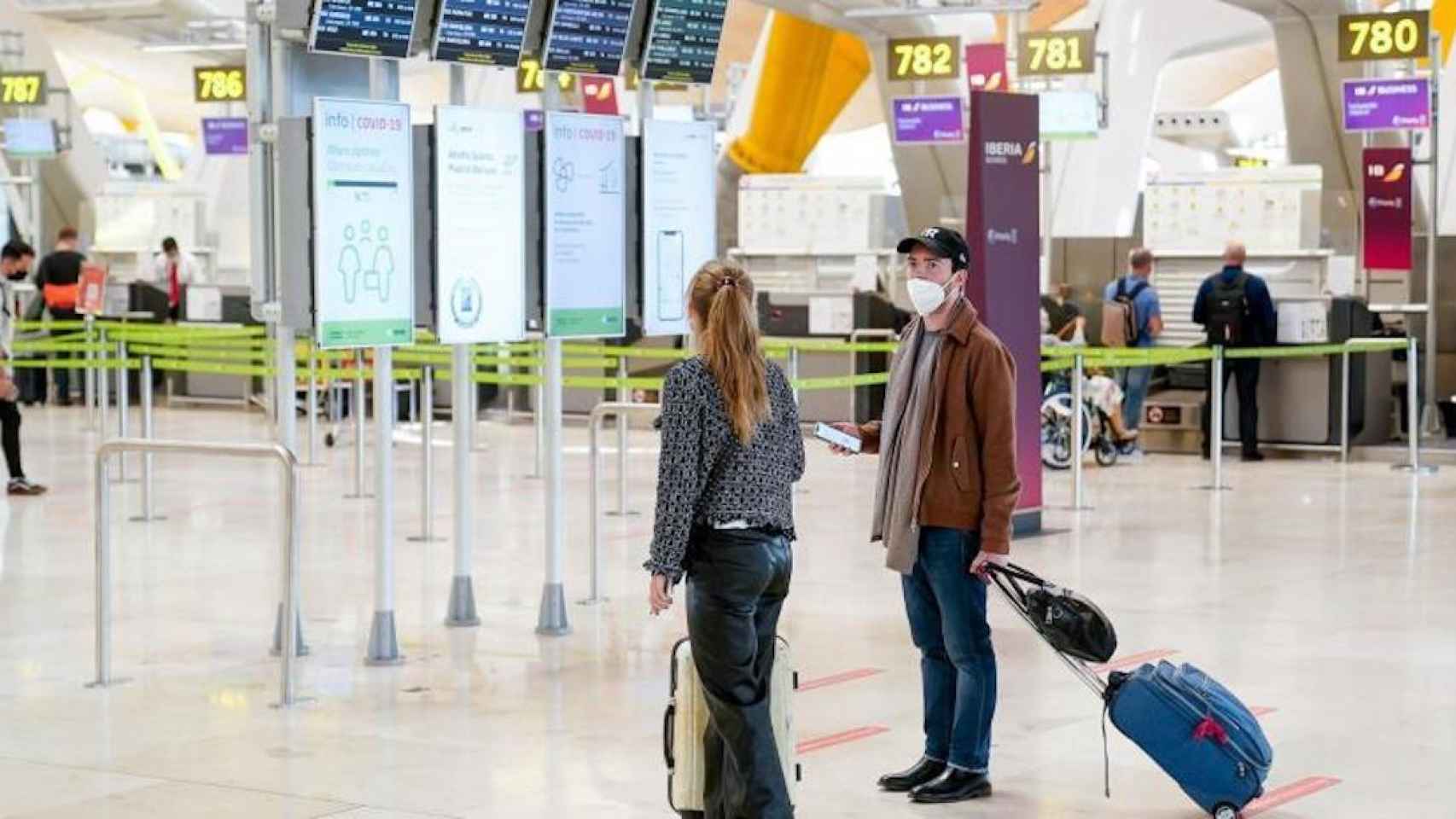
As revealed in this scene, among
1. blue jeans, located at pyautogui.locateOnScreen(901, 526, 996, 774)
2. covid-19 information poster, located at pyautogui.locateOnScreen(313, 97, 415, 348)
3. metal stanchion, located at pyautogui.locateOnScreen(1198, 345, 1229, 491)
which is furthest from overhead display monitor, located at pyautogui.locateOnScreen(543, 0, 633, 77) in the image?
metal stanchion, located at pyautogui.locateOnScreen(1198, 345, 1229, 491)

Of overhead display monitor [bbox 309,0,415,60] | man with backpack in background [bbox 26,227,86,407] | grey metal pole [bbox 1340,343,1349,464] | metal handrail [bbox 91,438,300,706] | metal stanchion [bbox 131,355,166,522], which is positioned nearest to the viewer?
metal handrail [bbox 91,438,300,706]

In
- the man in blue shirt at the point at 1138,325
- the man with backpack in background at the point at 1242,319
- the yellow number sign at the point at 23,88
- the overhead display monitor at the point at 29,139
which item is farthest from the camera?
the yellow number sign at the point at 23,88

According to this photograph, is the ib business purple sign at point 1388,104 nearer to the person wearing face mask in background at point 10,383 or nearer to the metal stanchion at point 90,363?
the metal stanchion at point 90,363

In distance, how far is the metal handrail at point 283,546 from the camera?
789 cm

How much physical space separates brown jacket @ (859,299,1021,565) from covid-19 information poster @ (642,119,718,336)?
136 inches

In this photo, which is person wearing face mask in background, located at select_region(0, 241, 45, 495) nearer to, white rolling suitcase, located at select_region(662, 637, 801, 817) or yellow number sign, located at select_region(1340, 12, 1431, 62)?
white rolling suitcase, located at select_region(662, 637, 801, 817)

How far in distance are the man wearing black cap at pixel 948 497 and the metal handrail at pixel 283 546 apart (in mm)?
2264

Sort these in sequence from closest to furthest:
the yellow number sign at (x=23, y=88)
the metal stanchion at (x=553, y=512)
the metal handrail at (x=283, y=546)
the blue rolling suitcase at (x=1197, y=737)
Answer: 1. the blue rolling suitcase at (x=1197, y=737)
2. the metal handrail at (x=283, y=546)
3. the metal stanchion at (x=553, y=512)
4. the yellow number sign at (x=23, y=88)

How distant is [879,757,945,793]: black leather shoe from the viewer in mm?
6656

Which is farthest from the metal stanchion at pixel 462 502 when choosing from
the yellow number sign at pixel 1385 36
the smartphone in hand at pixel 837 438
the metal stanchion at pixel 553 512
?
the yellow number sign at pixel 1385 36

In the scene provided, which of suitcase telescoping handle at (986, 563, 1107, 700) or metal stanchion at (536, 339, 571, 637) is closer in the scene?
suitcase telescoping handle at (986, 563, 1107, 700)

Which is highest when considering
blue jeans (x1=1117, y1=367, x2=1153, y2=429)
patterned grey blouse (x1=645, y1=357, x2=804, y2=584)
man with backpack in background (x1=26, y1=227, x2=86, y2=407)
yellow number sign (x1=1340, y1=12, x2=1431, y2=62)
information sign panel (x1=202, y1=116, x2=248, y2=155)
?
yellow number sign (x1=1340, y1=12, x2=1431, y2=62)

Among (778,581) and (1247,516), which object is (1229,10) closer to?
(1247,516)

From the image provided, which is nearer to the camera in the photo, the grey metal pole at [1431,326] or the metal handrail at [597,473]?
the metal handrail at [597,473]
